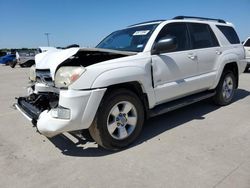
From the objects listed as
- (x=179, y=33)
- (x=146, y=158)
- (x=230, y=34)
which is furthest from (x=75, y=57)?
(x=230, y=34)

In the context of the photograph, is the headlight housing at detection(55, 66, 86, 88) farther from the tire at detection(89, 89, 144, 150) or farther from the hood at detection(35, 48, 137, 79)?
the tire at detection(89, 89, 144, 150)

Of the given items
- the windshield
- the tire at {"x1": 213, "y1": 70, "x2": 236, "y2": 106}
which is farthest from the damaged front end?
the tire at {"x1": 213, "y1": 70, "x2": 236, "y2": 106}

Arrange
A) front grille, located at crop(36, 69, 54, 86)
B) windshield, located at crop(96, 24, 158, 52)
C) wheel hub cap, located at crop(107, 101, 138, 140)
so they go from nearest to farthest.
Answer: wheel hub cap, located at crop(107, 101, 138, 140) < front grille, located at crop(36, 69, 54, 86) < windshield, located at crop(96, 24, 158, 52)

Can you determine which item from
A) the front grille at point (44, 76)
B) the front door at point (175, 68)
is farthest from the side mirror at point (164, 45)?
the front grille at point (44, 76)

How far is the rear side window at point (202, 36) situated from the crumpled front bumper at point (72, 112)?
252 cm

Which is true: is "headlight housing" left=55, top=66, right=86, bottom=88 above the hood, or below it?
below

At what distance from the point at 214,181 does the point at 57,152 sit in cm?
215

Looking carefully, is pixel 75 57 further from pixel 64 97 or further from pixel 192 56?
pixel 192 56

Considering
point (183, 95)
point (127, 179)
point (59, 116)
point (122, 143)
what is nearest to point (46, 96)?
point (59, 116)

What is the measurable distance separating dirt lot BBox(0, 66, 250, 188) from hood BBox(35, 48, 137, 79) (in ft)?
3.99

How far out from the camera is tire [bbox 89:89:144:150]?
310 cm

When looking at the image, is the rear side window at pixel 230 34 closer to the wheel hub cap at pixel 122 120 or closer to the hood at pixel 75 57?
the hood at pixel 75 57

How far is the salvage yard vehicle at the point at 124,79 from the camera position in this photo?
2.92 meters

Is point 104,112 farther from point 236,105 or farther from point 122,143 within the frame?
point 236,105
